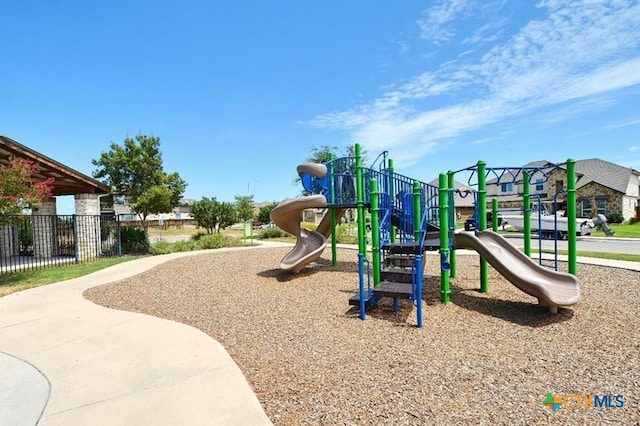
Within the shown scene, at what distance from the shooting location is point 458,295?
7031mm

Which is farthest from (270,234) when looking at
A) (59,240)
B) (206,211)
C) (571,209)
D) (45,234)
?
(571,209)

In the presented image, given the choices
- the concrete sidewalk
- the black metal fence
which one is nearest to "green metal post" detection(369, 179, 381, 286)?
the concrete sidewalk

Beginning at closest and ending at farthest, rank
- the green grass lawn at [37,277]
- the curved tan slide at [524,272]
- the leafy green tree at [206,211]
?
the curved tan slide at [524,272]
the green grass lawn at [37,277]
the leafy green tree at [206,211]

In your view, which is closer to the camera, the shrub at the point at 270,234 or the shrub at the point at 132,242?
the shrub at the point at 132,242

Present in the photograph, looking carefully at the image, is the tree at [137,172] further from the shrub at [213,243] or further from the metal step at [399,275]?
the metal step at [399,275]

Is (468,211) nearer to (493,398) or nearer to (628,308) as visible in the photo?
(628,308)

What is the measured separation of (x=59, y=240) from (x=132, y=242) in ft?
10.1

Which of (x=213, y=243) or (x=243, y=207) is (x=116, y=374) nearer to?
(x=213, y=243)

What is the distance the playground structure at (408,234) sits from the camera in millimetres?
5691

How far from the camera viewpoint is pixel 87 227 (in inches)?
592

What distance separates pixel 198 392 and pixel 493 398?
2.66m

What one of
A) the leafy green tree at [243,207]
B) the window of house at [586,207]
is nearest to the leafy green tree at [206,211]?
the leafy green tree at [243,207]

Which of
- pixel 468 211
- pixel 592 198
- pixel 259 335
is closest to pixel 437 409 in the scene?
pixel 259 335

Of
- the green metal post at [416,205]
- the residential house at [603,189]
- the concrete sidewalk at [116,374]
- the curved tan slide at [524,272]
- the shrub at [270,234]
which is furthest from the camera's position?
the residential house at [603,189]
